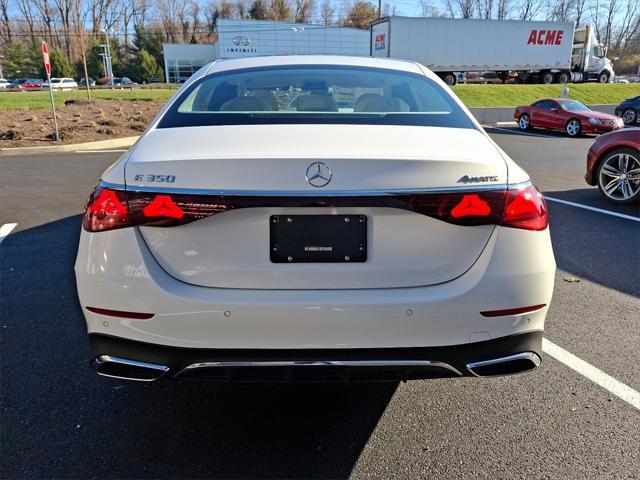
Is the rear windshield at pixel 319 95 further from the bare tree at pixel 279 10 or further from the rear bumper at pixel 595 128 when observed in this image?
the bare tree at pixel 279 10

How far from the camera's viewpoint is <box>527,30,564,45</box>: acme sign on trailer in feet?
116

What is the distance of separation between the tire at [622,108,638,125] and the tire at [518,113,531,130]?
585cm

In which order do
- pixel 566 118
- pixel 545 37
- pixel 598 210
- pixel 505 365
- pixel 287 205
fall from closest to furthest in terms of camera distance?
1. pixel 287 205
2. pixel 505 365
3. pixel 598 210
4. pixel 566 118
5. pixel 545 37

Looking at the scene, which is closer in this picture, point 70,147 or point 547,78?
point 70,147

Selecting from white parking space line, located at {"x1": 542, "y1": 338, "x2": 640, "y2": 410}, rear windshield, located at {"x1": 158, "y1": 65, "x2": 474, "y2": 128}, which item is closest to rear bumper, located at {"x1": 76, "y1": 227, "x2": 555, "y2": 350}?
rear windshield, located at {"x1": 158, "y1": 65, "x2": 474, "y2": 128}

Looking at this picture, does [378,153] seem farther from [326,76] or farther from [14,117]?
[14,117]

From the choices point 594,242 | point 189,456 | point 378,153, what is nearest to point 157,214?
point 378,153

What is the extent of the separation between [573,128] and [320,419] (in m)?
19.3

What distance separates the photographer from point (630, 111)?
76.4ft

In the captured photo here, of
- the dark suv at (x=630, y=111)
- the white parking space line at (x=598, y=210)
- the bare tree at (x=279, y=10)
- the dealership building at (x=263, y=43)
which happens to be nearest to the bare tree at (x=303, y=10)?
the bare tree at (x=279, y=10)

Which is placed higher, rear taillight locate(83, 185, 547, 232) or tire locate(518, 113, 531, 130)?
rear taillight locate(83, 185, 547, 232)

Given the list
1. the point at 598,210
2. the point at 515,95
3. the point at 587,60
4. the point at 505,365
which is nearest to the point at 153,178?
the point at 505,365

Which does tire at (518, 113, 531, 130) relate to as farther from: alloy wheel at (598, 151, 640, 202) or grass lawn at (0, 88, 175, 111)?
grass lawn at (0, 88, 175, 111)

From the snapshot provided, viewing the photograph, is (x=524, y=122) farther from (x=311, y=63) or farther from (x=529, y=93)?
(x=311, y=63)
